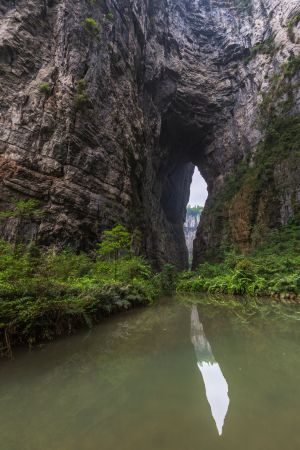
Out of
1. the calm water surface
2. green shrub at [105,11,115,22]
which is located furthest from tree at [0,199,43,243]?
green shrub at [105,11,115,22]

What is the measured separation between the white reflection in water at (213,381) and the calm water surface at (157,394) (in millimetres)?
11

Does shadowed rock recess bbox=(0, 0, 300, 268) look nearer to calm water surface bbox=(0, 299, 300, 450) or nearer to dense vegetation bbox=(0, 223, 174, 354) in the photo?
dense vegetation bbox=(0, 223, 174, 354)

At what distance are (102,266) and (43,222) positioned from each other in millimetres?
4155

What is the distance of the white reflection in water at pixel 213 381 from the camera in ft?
7.04

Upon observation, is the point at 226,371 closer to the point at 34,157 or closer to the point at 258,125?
the point at 34,157

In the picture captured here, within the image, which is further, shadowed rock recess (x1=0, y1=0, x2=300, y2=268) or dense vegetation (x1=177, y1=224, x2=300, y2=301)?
shadowed rock recess (x1=0, y1=0, x2=300, y2=268)

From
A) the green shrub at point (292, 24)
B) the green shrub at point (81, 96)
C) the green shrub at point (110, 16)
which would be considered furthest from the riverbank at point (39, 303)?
the green shrub at point (292, 24)

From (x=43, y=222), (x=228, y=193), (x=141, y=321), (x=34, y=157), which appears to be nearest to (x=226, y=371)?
(x=141, y=321)

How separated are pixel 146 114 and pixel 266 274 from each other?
60.8 ft

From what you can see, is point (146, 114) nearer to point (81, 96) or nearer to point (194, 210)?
point (81, 96)

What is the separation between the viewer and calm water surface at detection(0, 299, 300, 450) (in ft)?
6.03

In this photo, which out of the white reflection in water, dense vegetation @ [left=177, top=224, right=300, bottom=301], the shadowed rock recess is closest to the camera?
the white reflection in water

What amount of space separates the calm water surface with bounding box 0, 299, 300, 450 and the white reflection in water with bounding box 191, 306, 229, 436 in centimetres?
1

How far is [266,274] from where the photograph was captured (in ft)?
37.1
